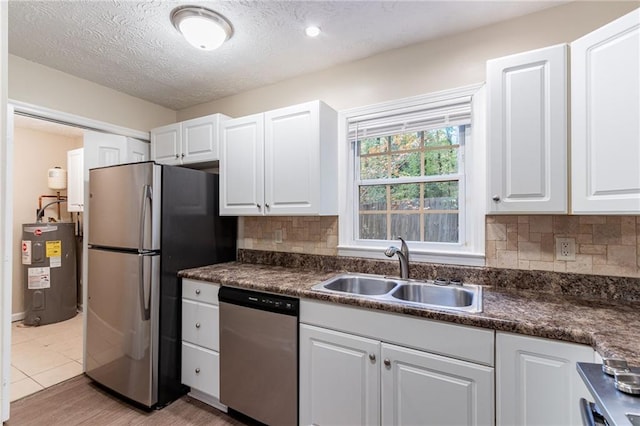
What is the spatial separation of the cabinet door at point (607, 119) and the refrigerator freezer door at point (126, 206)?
7.96 feet

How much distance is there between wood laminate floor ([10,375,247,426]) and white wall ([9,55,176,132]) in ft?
7.04

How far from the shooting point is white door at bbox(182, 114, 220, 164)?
8.93ft

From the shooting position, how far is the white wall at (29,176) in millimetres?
3869

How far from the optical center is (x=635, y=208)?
131 cm

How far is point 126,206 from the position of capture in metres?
2.28

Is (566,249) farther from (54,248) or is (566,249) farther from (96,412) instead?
(54,248)

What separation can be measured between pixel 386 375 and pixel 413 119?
62.8 inches

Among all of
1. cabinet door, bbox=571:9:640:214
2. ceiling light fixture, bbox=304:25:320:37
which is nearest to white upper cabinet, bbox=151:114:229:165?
ceiling light fixture, bbox=304:25:320:37

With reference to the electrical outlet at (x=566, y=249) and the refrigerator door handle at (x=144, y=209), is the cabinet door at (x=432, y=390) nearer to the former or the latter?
the electrical outlet at (x=566, y=249)

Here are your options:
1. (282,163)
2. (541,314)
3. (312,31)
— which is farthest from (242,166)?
(541,314)

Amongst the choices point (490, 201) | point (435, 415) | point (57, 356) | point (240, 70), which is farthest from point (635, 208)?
point (57, 356)

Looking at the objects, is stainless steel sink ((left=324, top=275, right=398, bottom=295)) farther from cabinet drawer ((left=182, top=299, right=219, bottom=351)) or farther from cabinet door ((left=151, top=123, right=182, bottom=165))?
cabinet door ((left=151, top=123, right=182, bottom=165))

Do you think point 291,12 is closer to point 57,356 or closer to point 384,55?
point 384,55

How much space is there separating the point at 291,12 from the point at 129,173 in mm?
1529
